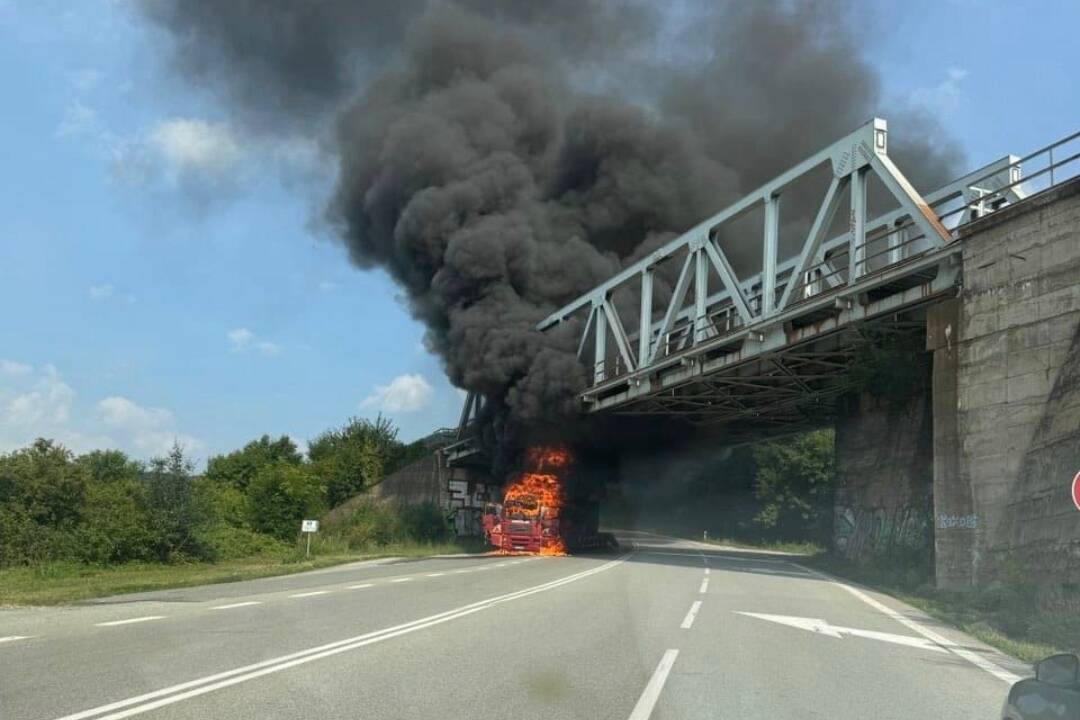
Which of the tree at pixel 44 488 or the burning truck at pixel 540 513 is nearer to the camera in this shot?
the tree at pixel 44 488

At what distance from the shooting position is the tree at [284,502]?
45375 millimetres

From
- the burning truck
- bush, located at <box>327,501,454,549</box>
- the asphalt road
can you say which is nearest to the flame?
the burning truck

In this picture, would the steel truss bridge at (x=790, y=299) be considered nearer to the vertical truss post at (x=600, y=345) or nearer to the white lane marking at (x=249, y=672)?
the vertical truss post at (x=600, y=345)

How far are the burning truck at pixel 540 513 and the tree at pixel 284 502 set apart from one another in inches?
432

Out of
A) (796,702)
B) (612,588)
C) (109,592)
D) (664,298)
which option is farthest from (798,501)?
(796,702)

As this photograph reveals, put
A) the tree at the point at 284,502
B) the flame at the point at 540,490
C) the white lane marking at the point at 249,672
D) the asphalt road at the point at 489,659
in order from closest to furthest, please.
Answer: the white lane marking at the point at 249,672 → the asphalt road at the point at 489,659 → the flame at the point at 540,490 → the tree at the point at 284,502

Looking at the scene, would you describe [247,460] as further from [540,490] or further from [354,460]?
[540,490]

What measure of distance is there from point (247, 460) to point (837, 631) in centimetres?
6711

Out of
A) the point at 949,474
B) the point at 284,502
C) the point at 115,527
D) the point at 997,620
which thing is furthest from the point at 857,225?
the point at 284,502

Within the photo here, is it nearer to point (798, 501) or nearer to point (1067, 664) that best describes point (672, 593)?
point (1067, 664)

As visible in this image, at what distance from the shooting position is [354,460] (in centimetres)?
5644

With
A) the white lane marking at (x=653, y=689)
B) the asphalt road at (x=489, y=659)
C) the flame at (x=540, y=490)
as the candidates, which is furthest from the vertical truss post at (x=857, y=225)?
the white lane marking at (x=653, y=689)

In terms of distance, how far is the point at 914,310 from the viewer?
25.3 m

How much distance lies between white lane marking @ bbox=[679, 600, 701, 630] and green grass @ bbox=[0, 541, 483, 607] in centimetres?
1135
